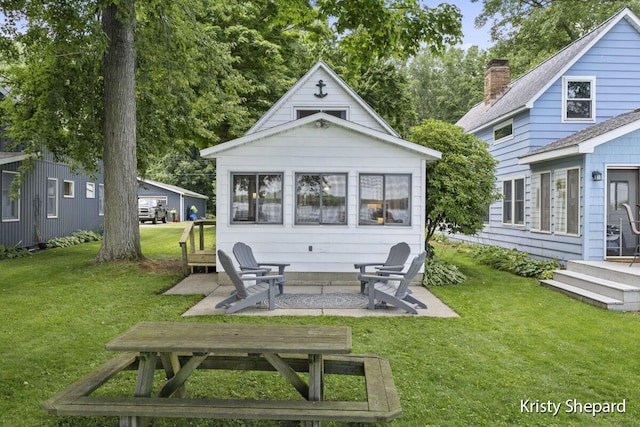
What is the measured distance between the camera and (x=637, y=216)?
10.0m

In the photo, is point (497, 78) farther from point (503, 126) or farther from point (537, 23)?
point (537, 23)

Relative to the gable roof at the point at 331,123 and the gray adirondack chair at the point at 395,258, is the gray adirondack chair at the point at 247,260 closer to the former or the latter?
the gray adirondack chair at the point at 395,258

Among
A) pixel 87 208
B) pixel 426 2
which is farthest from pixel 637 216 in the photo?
pixel 87 208

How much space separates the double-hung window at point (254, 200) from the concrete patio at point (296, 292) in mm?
1449

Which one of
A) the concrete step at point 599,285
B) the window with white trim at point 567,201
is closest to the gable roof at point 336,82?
the window with white trim at point 567,201

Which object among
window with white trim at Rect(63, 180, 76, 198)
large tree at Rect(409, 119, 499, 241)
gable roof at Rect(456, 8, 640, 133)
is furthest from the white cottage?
window with white trim at Rect(63, 180, 76, 198)

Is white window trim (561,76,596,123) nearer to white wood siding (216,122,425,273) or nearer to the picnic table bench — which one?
white wood siding (216,122,425,273)

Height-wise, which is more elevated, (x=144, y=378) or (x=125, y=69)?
(x=125, y=69)

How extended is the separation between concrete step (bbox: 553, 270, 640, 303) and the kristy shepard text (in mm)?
4191

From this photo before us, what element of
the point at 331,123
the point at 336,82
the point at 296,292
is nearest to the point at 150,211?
the point at 336,82

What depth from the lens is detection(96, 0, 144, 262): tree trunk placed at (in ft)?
35.9

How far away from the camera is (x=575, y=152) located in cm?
979

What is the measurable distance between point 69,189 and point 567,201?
57.7ft

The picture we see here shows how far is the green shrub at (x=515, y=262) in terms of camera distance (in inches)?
421
